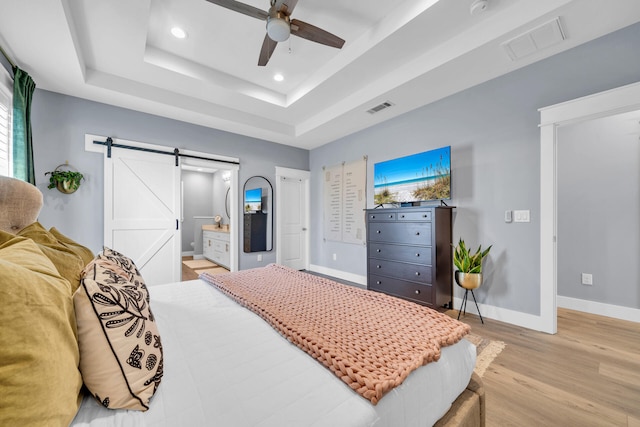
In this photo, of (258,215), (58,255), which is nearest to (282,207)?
(258,215)

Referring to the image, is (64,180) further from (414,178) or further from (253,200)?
(414,178)

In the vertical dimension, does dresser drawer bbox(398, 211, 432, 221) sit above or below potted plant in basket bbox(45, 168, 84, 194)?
below

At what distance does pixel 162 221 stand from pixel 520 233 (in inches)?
171

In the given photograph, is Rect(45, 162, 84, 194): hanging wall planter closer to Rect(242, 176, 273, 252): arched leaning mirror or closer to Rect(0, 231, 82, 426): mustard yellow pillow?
Rect(242, 176, 273, 252): arched leaning mirror

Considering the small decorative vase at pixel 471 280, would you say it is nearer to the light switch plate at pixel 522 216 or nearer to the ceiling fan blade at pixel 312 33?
the light switch plate at pixel 522 216

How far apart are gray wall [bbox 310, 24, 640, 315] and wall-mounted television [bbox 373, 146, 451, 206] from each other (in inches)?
8.4

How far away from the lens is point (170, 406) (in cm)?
72

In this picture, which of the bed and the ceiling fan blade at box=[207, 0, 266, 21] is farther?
the ceiling fan blade at box=[207, 0, 266, 21]

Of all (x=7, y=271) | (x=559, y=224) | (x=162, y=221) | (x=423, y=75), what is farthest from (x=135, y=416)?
(x=559, y=224)

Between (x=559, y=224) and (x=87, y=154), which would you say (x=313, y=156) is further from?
(x=559, y=224)

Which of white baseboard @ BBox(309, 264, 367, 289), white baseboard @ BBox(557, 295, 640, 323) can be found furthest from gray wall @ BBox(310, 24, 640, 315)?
white baseboard @ BBox(309, 264, 367, 289)

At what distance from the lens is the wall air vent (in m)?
2.06

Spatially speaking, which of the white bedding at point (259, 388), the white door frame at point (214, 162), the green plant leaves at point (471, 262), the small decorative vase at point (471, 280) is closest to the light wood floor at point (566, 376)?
the small decorative vase at point (471, 280)

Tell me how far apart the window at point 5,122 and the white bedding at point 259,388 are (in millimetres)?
2483
